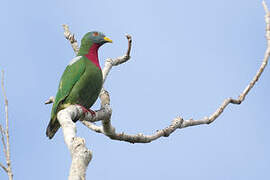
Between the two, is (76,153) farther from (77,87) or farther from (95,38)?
(95,38)

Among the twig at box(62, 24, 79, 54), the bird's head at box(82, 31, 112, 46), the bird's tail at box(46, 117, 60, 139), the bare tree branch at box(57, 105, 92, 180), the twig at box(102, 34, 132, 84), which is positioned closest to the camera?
the bare tree branch at box(57, 105, 92, 180)

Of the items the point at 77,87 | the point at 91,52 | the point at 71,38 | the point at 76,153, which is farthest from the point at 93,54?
the point at 76,153

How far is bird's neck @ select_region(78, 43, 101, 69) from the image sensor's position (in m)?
6.11

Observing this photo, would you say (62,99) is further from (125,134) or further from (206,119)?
(206,119)

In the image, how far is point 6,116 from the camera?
3.70 m

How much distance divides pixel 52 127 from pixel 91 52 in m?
1.13

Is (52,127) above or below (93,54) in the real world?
below

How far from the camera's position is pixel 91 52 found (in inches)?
245

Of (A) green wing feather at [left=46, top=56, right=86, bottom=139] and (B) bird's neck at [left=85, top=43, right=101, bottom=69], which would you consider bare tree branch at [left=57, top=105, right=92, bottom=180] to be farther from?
(B) bird's neck at [left=85, top=43, right=101, bottom=69]

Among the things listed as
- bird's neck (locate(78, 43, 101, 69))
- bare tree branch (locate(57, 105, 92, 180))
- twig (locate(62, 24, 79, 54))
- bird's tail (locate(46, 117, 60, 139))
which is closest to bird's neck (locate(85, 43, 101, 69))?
bird's neck (locate(78, 43, 101, 69))

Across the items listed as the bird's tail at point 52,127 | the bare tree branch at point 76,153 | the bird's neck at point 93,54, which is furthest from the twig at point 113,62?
the bare tree branch at point 76,153

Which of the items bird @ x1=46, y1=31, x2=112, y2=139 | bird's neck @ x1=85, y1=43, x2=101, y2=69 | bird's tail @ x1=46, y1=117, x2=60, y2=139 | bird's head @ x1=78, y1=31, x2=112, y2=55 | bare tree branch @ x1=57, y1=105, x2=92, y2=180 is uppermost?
bare tree branch @ x1=57, y1=105, x2=92, y2=180

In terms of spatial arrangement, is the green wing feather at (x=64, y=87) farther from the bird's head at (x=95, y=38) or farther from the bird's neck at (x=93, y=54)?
the bird's head at (x=95, y=38)

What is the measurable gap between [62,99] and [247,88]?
6.87ft
